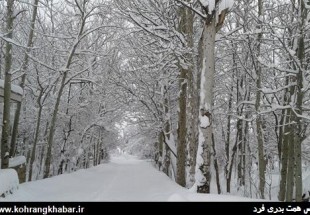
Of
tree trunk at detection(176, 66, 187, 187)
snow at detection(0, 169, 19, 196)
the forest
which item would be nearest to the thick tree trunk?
the forest

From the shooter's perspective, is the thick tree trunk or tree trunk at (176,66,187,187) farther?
tree trunk at (176,66,187,187)

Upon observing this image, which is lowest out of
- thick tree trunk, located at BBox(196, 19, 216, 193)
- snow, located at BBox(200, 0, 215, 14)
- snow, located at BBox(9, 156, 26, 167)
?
snow, located at BBox(9, 156, 26, 167)

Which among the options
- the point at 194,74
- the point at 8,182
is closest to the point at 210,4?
the point at 194,74

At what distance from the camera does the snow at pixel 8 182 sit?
7461 millimetres

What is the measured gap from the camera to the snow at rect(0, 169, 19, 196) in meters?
7.46

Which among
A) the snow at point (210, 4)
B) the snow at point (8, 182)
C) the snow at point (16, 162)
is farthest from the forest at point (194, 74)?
the snow at point (8, 182)

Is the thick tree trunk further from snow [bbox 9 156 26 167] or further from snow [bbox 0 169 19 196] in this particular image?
snow [bbox 9 156 26 167]

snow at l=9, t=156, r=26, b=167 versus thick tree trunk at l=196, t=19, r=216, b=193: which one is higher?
thick tree trunk at l=196, t=19, r=216, b=193

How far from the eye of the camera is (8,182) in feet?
25.8

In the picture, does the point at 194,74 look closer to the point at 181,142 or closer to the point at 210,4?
the point at 181,142

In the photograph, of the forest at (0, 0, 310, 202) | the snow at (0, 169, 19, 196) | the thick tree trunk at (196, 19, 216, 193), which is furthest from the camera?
the forest at (0, 0, 310, 202)
